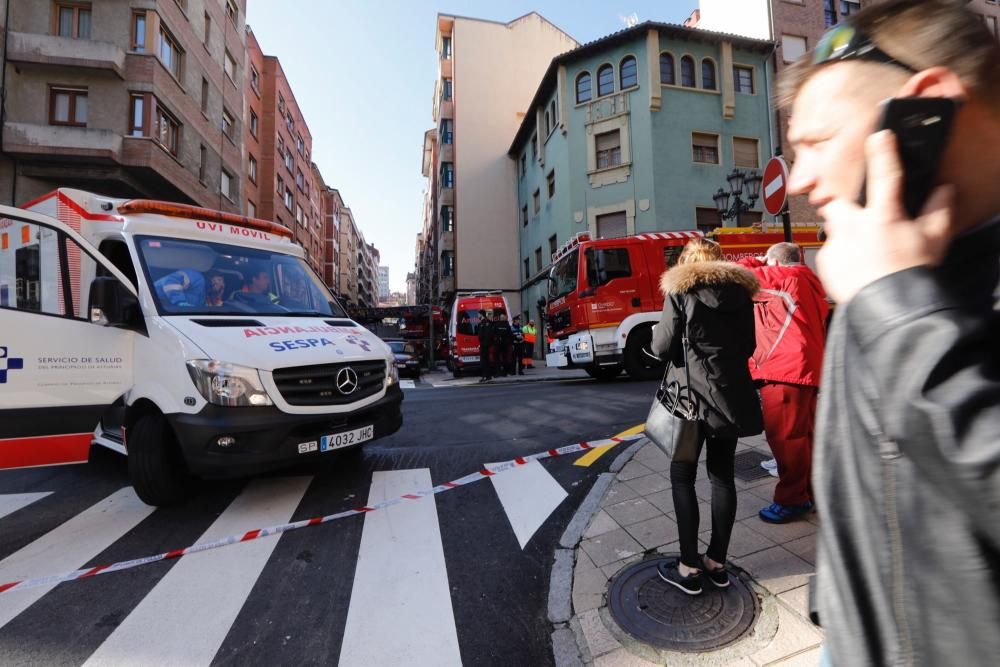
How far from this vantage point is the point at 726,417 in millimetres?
2375

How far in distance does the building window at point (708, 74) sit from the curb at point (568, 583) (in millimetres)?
21048

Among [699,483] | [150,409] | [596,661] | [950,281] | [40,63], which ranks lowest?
[596,661]

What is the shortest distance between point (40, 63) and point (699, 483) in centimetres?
2242

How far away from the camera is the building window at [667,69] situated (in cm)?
1991

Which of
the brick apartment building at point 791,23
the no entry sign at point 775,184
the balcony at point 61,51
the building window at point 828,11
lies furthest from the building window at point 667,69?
the balcony at point 61,51

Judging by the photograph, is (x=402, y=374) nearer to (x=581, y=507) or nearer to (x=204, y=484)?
(x=204, y=484)

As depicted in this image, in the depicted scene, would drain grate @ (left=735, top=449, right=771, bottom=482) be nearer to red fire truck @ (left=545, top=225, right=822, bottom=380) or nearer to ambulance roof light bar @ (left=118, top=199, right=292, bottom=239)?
ambulance roof light bar @ (left=118, top=199, right=292, bottom=239)

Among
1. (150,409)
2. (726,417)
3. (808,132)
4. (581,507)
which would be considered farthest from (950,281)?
(150,409)

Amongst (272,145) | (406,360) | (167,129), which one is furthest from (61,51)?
(272,145)

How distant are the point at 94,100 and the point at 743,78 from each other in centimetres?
2403

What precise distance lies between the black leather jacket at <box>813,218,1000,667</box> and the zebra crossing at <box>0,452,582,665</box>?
189 centimetres

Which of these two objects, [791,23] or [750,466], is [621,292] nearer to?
[750,466]

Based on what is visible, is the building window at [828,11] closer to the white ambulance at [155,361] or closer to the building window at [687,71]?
the building window at [687,71]

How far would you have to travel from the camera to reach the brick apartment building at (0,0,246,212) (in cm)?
1555
